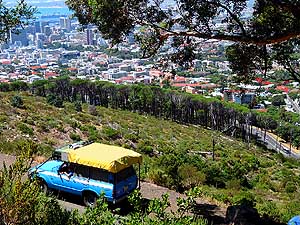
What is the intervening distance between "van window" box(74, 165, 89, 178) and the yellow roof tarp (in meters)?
0.13

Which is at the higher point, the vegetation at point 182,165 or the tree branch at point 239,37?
the tree branch at point 239,37

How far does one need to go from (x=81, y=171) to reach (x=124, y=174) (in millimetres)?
746

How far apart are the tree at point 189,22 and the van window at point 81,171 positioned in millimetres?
2239

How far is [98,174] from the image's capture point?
7652 millimetres

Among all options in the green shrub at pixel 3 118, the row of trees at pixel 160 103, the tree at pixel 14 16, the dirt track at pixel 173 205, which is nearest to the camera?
the tree at pixel 14 16

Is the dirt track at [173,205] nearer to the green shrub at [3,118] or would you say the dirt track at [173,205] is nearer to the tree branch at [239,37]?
the tree branch at [239,37]

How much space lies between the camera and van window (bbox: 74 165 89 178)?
7.79 m

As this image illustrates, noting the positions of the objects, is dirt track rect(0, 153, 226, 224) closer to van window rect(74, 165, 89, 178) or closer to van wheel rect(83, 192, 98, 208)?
van wheel rect(83, 192, 98, 208)

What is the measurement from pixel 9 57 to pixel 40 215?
573 feet

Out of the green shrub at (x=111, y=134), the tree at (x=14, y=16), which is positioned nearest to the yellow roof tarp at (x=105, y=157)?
the tree at (x=14, y=16)

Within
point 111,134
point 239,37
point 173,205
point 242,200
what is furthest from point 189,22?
point 111,134

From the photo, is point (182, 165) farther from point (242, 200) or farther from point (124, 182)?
point (124, 182)

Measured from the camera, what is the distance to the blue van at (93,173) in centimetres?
750

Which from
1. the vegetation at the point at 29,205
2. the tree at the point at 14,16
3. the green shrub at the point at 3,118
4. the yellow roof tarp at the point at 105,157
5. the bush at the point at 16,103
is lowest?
the bush at the point at 16,103
